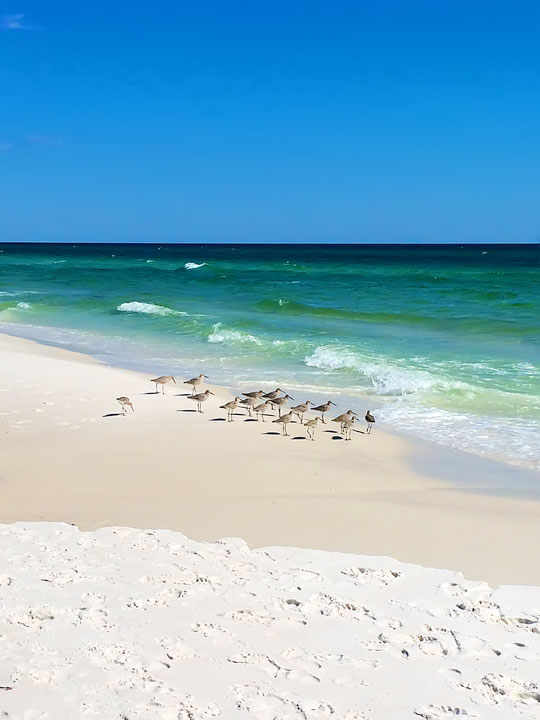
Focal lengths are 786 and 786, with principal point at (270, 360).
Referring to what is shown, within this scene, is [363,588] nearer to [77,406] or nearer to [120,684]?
[120,684]

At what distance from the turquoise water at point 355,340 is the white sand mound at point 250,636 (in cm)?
503

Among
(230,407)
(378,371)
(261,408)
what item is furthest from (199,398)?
(378,371)

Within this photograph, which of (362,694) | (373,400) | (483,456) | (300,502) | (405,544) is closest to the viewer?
(362,694)

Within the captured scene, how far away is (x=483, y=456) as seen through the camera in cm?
1031

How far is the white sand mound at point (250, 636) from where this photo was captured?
4.18 metres

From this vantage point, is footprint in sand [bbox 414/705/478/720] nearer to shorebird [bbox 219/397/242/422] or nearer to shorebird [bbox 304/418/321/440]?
shorebird [bbox 304/418/321/440]

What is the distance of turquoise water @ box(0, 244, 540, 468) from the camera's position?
13.1m

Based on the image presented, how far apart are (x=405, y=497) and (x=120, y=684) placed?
4801 millimetres

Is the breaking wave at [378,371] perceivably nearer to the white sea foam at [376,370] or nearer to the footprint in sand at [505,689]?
the white sea foam at [376,370]

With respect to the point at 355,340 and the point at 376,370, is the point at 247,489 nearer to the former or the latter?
the point at 376,370

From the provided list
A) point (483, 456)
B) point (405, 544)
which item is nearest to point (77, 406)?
point (483, 456)

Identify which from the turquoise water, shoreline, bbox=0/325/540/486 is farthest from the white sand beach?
the turquoise water

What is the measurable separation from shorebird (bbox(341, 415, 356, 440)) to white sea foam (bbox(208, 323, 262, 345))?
32.7 ft

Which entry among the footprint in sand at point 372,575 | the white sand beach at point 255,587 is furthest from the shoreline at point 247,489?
the footprint in sand at point 372,575
